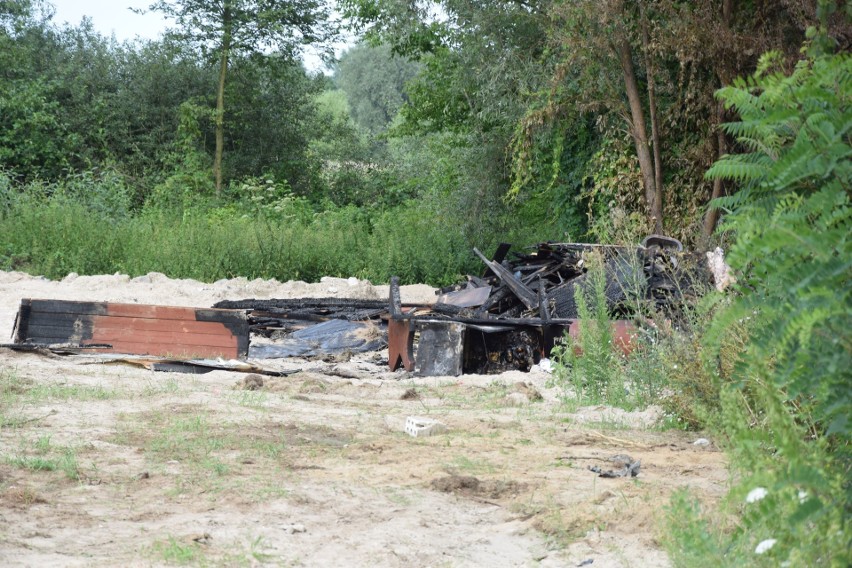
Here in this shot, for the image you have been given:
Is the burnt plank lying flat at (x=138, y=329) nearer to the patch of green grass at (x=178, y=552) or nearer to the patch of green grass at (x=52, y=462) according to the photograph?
the patch of green grass at (x=52, y=462)

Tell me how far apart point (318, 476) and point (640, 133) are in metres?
12.5

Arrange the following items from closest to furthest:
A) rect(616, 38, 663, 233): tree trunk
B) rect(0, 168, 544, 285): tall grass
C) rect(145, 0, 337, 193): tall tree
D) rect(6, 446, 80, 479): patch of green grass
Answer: rect(6, 446, 80, 479): patch of green grass < rect(616, 38, 663, 233): tree trunk < rect(0, 168, 544, 285): tall grass < rect(145, 0, 337, 193): tall tree

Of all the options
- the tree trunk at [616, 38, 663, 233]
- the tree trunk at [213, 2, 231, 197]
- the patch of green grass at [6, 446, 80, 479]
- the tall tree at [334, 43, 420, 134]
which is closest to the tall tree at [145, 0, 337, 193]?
the tree trunk at [213, 2, 231, 197]

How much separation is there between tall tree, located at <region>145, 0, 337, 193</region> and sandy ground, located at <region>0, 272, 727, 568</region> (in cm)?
1993

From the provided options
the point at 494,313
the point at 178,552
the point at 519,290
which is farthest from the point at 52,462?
the point at 494,313

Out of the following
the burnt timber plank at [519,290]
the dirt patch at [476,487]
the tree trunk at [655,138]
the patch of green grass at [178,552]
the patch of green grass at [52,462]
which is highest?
the tree trunk at [655,138]

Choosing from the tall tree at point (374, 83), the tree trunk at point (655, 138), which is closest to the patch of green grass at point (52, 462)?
the tree trunk at point (655, 138)

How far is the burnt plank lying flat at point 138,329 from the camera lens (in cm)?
988

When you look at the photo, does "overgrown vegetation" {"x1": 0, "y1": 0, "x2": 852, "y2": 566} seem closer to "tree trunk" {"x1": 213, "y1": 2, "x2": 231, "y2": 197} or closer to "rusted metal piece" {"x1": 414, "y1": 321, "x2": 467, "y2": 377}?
"tree trunk" {"x1": 213, "y1": 2, "x2": 231, "y2": 197}

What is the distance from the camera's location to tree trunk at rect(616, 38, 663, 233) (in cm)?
1611

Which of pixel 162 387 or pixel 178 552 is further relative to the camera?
pixel 162 387

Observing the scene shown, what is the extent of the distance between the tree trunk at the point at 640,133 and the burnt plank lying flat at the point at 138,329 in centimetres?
836

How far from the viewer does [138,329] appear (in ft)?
32.6

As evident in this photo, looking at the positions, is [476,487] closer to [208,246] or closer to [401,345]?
[401,345]
